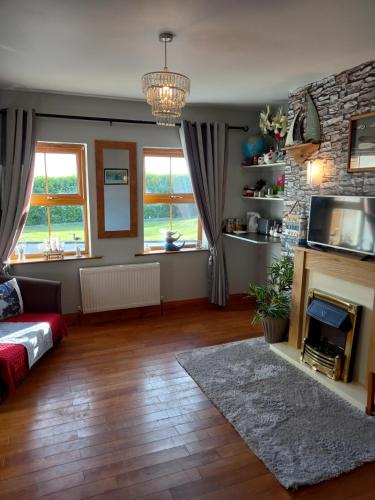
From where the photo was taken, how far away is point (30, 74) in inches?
121

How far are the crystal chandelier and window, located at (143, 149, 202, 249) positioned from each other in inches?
79.7

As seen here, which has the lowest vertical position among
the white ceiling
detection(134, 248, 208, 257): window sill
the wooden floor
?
the wooden floor

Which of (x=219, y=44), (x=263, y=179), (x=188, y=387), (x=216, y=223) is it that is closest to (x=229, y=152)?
(x=263, y=179)

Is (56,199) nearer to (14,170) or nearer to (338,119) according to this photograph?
(14,170)

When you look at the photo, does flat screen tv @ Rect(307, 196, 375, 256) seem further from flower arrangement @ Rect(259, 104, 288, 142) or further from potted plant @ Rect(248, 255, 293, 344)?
flower arrangement @ Rect(259, 104, 288, 142)

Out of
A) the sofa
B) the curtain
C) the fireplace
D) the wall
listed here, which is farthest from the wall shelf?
the sofa

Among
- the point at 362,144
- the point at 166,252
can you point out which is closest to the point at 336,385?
the point at 362,144

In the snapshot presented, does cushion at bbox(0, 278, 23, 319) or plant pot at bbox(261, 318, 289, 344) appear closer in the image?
cushion at bbox(0, 278, 23, 319)

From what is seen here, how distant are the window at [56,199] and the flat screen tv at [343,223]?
256 cm

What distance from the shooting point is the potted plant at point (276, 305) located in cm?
342

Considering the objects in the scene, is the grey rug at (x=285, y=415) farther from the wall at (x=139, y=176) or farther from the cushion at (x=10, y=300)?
the cushion at (x=10, y=300)

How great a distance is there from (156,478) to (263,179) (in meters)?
3.74

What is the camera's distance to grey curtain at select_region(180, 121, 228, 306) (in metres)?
4.21

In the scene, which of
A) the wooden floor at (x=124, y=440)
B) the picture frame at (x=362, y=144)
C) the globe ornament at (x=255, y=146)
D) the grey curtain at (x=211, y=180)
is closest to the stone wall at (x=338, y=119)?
the picture frame at (x=362, y=144)
